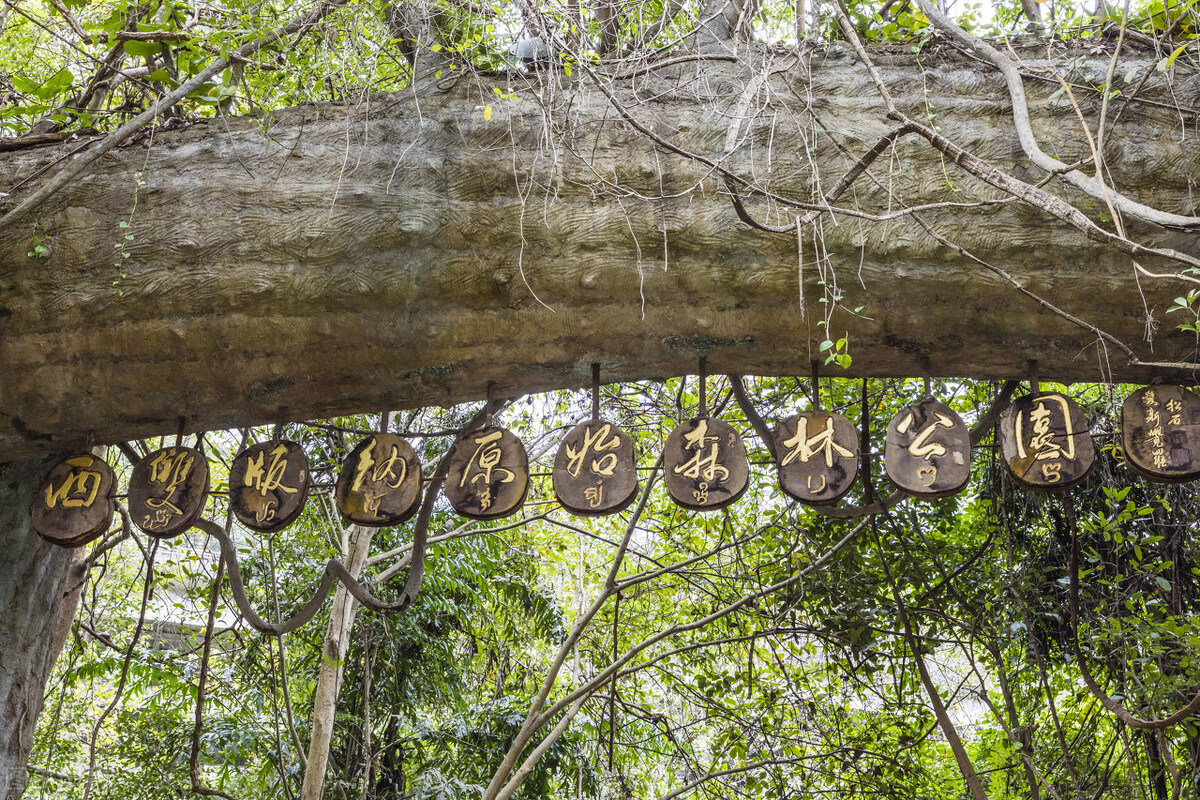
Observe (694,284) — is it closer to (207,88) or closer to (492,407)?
(492,407)

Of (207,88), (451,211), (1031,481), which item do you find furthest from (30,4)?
(1031,481)

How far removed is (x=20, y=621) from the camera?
9.77 feet

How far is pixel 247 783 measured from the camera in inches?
213

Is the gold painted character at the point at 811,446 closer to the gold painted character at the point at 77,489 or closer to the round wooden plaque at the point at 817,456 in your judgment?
the round wooden plaque at the point at 817,456

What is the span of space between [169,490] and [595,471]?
126 cm

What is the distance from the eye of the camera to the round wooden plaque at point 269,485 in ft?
8.30

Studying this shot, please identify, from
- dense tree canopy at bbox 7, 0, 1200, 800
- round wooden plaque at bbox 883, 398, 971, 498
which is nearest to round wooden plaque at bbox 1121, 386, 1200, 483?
dense tree canopy at bbox 7, 0, 1200, 800

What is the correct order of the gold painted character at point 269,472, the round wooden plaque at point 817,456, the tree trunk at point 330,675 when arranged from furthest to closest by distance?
the tree trunk at point 330,675
the gold painted character at point 269,472
the round wooden plaque at point 817,456

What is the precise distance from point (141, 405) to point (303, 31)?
4.01 feet

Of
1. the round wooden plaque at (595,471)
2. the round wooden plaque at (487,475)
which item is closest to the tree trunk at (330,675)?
the round wooden plaque at (487,475)

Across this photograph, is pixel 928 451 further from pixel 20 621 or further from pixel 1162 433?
pixel 20 621

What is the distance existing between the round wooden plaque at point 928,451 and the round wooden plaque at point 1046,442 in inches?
4.7

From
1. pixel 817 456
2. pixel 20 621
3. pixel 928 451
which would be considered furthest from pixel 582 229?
pixel 20 621

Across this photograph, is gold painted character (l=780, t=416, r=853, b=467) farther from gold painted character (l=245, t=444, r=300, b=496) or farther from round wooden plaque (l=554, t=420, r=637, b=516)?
gold painted character (l=245, t=444, r=300, b=496)
